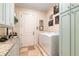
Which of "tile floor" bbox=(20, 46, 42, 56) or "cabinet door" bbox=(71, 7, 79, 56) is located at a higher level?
"cabinet door" bbox=(71, 7, 79, 56)

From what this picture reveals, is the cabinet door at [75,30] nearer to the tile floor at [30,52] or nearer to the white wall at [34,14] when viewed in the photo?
the tile floor at [30,52]

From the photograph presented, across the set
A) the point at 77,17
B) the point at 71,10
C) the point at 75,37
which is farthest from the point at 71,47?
the point at 71,10

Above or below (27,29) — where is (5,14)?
above

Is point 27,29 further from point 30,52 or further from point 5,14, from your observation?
point 5,14

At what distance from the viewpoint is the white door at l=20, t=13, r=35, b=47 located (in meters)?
5.35

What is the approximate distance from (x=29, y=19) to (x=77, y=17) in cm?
416

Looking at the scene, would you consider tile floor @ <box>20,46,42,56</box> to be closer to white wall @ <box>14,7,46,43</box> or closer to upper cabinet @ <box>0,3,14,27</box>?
white wall @ <box>14,7,46,43</box>

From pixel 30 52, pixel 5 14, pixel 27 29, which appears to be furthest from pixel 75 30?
pixel 27 29

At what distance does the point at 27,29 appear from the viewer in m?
5.50

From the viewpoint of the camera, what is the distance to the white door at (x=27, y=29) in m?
5.35

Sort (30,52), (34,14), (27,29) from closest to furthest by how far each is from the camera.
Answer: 1. (30,52)
2. (27,29)
3. (34,14)

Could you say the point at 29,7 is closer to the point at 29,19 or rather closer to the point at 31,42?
the point at 29,19

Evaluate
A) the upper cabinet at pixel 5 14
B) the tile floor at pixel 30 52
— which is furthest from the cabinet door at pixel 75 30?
the tile floor at pixel 30 52

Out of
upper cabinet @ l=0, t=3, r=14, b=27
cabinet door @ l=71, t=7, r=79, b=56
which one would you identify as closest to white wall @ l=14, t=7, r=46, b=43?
upper cabinet @ l=0, t=3, r=14, b=27
